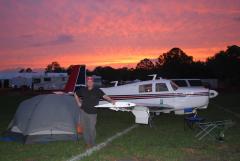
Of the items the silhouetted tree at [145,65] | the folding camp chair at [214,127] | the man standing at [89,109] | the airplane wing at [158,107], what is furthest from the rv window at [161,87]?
the silhouetted tree at [145,65]

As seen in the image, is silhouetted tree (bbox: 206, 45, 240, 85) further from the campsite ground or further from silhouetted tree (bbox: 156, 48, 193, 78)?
the campsite ground

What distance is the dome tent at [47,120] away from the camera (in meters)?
11.5

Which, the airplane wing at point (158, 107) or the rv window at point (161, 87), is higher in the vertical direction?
the rv window at point (161, 87)

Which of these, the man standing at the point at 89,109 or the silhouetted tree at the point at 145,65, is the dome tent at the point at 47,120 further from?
the silhouetted tree at the point at 145,65

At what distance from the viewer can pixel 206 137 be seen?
12133 millimetres

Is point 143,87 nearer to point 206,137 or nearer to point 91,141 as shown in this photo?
point 206,137

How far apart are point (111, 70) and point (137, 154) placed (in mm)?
110000

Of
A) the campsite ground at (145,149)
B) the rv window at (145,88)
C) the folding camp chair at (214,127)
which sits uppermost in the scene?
the rv window at (145,88)

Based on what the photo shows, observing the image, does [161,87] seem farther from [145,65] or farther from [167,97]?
[145,65]

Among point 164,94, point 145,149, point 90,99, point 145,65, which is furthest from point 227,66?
point 90,99

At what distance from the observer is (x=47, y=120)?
1168 centimetres

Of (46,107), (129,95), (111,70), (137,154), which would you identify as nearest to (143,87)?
(129,95)

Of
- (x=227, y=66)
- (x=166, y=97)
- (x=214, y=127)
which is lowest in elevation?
(x=214, y=127)

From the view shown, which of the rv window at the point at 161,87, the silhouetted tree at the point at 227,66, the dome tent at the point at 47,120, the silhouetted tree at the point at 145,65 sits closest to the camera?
the dome tent at the point at 47,120
